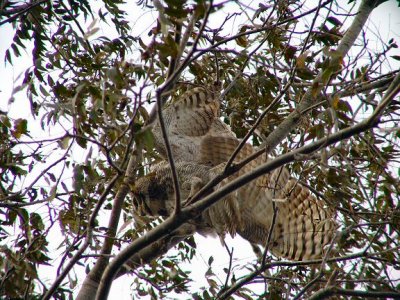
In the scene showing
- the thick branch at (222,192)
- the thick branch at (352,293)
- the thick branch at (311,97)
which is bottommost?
the thick branch at (352,293)

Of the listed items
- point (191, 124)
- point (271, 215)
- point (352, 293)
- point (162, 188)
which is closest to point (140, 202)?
point (162, 188)

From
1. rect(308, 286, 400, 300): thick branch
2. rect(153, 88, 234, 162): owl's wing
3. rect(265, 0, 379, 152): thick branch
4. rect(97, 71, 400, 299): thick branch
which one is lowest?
rect(308, 286, 400, 300): thick branch

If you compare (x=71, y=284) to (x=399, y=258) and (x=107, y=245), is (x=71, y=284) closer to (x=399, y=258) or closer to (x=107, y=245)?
(x=107, y=245)

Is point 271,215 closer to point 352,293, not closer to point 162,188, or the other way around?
point 162,188

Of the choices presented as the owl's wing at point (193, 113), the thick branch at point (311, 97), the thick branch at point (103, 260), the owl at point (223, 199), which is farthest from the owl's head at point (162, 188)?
the thick branch at point (311, 97)

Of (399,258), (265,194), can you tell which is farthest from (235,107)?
(399,258)

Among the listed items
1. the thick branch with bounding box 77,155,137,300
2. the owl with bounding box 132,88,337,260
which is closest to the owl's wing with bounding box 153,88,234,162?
the owl with bounding box 132,88,337,260

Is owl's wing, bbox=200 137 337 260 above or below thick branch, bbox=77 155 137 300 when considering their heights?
above

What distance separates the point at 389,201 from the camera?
299 centimetres

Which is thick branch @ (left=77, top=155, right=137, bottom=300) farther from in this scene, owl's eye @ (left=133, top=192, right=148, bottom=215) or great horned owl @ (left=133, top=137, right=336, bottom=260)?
owl's eye @ (left=133, top=192, right=148, bottom=215)

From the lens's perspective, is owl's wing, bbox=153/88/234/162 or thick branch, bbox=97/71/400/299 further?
owl's wing, bbox=153/88/234/162

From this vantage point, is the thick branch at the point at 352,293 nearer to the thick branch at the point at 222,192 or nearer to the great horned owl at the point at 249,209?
the thick branch at the point at 222,192

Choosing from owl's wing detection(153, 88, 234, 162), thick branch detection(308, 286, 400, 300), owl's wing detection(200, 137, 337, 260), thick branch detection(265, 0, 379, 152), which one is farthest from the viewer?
owl's wing detection(153, 88, 234, 162)

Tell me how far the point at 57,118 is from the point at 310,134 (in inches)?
55.2
